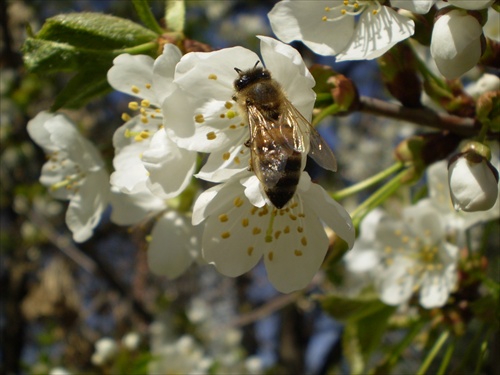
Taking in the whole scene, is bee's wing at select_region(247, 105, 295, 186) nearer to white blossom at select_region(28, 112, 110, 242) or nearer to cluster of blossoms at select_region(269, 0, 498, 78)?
cluster of blossoms at select_region(269, 0, 498, 78)

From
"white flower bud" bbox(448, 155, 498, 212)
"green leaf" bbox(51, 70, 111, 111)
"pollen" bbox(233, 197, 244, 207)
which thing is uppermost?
"green leaf" bbox(51, 70, 111, 111)

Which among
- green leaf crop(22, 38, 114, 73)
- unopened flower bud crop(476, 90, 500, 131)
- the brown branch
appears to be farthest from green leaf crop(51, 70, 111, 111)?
unopened flower bud crop(476, 90, 500, 131)

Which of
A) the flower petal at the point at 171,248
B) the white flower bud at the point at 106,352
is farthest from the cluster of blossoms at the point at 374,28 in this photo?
the white flower bud at the point at 106,352

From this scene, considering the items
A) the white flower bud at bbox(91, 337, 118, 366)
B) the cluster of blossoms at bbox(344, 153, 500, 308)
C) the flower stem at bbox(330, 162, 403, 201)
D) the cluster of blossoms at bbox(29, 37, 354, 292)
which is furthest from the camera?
the white flower bud at bbox(91, 337, 118, 366)

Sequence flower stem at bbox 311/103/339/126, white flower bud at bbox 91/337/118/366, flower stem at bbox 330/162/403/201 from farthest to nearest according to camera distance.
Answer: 1. white flower bud at bbox 91/337/118/366
2. flower stem at bbox 330/162/403/201
3. flower stem at bbox 311/103/339/126

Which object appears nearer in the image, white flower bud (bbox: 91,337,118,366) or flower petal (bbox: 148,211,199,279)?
flower petal (bbox: 148,211,199,279)

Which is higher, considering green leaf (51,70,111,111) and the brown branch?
green leaf (51,70,111,111)

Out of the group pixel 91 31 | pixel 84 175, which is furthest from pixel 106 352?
pixel 91 31

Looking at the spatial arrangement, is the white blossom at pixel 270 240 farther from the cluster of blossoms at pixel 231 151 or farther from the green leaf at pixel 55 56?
the green leaf at pixel 55 56
